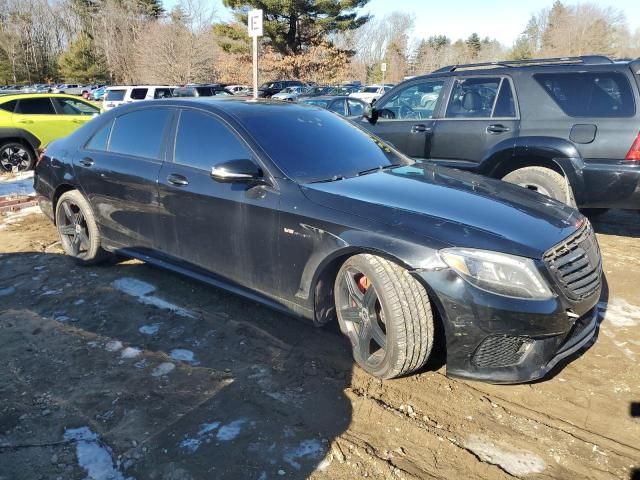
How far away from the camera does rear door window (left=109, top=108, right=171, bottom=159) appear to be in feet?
13.3

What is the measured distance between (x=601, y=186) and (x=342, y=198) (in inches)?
125

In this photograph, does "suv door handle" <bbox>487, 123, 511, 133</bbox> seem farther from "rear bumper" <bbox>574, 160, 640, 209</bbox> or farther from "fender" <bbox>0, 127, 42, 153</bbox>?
"fender" <bbox>0, 127, 42, 153</bbox>

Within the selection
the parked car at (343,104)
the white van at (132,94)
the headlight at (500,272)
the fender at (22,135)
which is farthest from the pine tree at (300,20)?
the headlight at (500,272)

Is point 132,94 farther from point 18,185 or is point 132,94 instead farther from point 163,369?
point 163,369

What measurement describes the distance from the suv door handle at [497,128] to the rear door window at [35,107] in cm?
913

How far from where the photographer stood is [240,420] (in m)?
2.64

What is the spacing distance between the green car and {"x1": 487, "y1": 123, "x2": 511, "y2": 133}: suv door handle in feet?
28.7

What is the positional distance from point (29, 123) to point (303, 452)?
10279mm

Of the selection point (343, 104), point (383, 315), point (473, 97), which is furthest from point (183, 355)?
point (343, 104)

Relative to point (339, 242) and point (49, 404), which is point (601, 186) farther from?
point (49, 404)

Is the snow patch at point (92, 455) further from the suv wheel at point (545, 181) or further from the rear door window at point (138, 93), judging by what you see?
the rear door window at point (138, 93)

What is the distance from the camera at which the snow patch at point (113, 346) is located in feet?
11.0

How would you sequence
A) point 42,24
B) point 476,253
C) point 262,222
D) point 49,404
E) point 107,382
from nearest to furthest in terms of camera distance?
point 476,253 < point 49,404 < point 107,382 < point 262,222 < point 42,24

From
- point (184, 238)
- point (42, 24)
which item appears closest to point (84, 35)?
point (42, 24)
